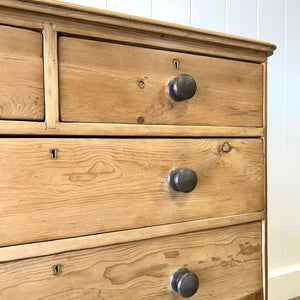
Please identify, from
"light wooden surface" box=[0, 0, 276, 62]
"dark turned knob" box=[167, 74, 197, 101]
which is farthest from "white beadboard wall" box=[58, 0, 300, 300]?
"dark turned knob" box=[167, 74, 197, 101]

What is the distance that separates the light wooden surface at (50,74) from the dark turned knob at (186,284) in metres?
0.37

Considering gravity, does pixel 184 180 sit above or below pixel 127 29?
below

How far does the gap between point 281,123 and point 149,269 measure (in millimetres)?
942

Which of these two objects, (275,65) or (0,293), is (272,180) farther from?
(0,293)

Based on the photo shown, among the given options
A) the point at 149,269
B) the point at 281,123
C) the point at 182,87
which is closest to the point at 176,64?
the point at 182,87

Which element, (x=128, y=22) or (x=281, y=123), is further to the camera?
(x=281, y=123)

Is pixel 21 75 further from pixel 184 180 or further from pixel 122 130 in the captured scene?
pixel 184 180

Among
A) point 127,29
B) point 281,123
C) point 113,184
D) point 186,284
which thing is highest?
point 127,29

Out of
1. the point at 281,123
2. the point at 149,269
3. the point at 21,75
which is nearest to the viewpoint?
the point at 21,75

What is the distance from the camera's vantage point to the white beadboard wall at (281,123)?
1186 millimetres

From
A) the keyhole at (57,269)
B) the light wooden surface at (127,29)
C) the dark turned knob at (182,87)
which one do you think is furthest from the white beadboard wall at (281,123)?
the keyhole at (57,269)

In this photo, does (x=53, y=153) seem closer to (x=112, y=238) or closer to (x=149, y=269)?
(x=112, y=238)

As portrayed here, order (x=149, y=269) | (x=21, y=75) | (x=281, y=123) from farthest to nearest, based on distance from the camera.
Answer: (x=281, y=123) < (x=149, y=269) < (x=21, y=75)

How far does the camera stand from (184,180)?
546 mm
